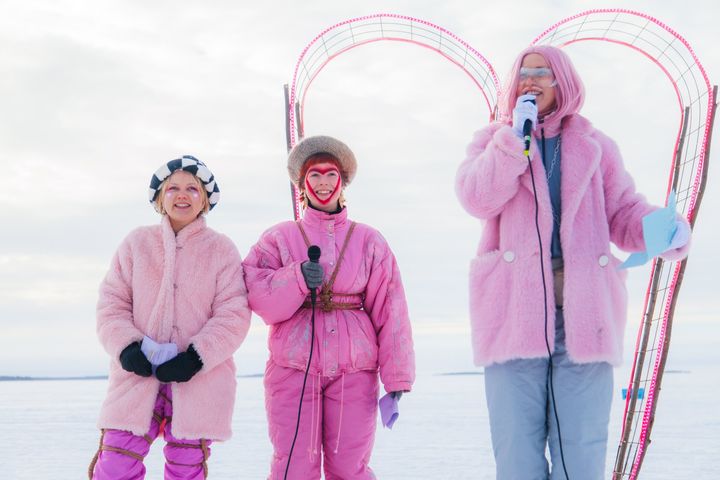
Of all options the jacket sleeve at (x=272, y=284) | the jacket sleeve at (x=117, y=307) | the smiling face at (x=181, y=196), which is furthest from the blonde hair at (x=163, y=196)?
the jacket sleeve at (x=272, y=284)

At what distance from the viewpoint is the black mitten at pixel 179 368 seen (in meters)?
2.90

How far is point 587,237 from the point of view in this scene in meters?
2.70

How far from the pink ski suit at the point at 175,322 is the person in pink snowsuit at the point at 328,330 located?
13 centimetres

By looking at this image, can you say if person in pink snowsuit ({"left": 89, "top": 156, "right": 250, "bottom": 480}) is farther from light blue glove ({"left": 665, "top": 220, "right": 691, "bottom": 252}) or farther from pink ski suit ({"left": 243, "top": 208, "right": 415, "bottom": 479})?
light blue glove ({"left": 665, "top": 220, "right": 691, "bottom": 252})

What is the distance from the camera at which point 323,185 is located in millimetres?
3262

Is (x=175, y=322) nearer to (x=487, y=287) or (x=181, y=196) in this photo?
(x=181, y=196)

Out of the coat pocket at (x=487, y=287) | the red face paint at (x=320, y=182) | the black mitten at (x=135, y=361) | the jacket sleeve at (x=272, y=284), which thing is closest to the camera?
the coat pocket at (x=487, y=287)

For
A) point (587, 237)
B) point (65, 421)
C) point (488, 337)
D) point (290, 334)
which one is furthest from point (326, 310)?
point (65, 421)

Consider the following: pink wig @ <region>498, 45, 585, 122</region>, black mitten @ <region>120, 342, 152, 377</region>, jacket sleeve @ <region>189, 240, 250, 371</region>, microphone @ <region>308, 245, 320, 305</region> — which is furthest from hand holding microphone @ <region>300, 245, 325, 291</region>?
pink wig @ <region>498, 45, 585, 122</region>

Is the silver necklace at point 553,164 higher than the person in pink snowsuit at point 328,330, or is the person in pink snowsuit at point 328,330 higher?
the silver necklace at point 553,164

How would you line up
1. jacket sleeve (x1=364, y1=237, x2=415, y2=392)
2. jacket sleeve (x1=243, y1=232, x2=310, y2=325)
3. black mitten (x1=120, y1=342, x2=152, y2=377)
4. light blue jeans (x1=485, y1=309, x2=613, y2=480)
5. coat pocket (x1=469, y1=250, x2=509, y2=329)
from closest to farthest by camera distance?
light blue jeans (x1=485, y1=309, x2=613, y2=480) → coat pocket (x1=469, y1=250, x2=509, y2=329) → black mitten (x1=120, y1=342, x2=152, y2=377) → jacket sleeve (x1=243, y1=232, x2=310, y2=325) → jacket sleeve (x1=364, y1=237, x2=415, y2=392)

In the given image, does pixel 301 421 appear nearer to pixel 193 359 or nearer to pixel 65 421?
pixel 193 359

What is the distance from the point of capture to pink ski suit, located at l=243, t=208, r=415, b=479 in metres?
3.03

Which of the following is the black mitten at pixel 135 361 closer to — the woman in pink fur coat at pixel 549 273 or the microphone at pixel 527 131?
the woman in pink fur coat at pixel 549 273
